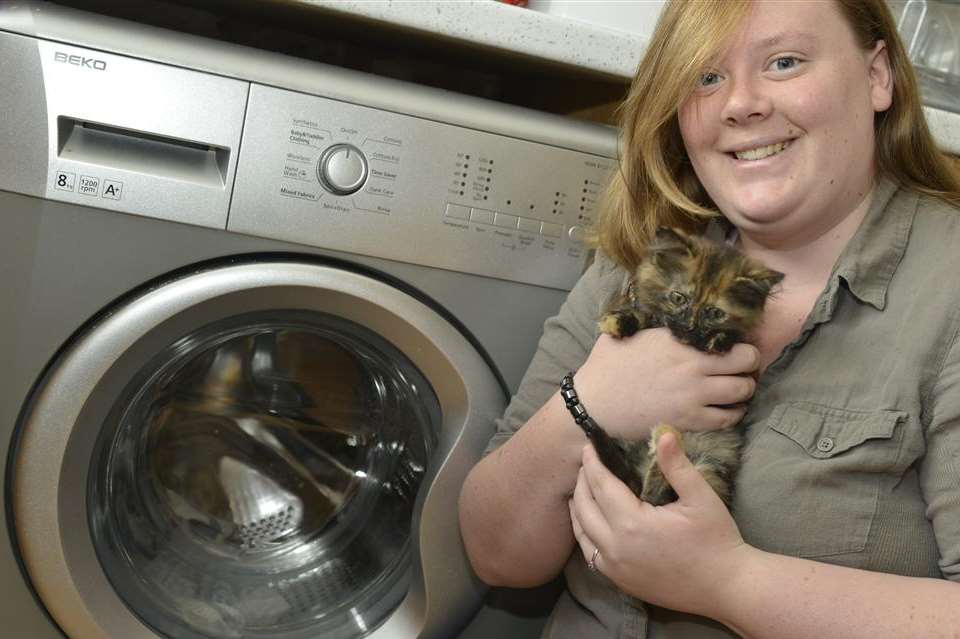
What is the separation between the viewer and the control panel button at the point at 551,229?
3.66 feet

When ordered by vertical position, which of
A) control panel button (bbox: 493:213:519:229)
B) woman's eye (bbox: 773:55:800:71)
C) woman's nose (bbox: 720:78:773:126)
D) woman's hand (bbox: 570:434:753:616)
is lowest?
woman's hand (bbox: 570:434:753:616)

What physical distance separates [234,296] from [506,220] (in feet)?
1.04

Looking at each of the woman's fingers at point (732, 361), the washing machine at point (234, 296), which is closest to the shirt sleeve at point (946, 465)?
the woman's fingers at point (732, 361)

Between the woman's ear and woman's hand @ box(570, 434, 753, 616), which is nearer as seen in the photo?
woman's hand @ box(570, 434, 753, 616)

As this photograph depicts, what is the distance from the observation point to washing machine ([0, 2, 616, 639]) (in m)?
0.98

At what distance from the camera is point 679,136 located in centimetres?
110

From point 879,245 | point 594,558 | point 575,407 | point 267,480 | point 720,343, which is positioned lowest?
point 267,480

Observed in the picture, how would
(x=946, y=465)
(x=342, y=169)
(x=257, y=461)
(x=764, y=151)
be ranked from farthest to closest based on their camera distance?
(x=257, y=461), (x=342, y=169), (x=764, y=151), (x=946, y=465)

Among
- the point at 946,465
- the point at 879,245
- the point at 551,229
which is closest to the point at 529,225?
the point at 551,229

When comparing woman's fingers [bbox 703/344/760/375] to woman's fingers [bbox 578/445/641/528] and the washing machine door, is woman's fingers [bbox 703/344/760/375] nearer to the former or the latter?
woman's fingers [bbox 578/445/641/528]

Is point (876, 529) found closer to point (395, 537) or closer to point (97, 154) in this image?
point (395, 537)

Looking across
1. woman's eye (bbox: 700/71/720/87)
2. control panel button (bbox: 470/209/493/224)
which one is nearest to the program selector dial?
control panel button (bbox: 470/209/493/224)

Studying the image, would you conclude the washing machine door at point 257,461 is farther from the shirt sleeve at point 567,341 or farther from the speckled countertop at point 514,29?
the speckled countertop at point 514,29

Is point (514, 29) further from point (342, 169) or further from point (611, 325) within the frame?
point (611, 325)
